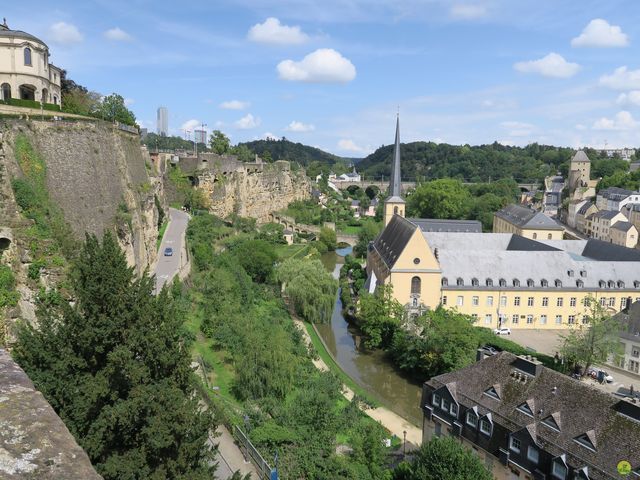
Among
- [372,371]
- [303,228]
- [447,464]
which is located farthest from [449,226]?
[447,464]

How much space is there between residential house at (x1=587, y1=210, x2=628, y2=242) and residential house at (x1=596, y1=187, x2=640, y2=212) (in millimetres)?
4212

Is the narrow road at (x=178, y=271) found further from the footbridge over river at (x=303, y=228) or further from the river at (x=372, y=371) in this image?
the footbridge over river at (x=303, y=228)

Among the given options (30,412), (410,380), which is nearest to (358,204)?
→ (410,380)

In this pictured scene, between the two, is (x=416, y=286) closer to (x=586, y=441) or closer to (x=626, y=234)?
(x=586, y=441)

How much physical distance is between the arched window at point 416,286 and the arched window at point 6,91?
2781cm

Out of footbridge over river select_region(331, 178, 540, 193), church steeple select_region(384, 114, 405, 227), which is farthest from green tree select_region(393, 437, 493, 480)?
footbridge over river select_region(331, 178, 540, 193)

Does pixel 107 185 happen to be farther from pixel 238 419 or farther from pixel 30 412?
pixel 30 412

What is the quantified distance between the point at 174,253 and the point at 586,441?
2900 cm

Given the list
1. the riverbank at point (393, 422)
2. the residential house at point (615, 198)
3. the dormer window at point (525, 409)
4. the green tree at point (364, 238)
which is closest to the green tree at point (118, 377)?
the dormer window at point (525, 409)

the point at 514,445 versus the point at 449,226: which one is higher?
the point at 449,226

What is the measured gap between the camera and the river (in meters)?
28.0

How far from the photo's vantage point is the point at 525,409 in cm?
1844

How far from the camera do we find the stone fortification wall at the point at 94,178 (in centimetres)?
2291

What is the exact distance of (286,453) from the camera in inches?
676
